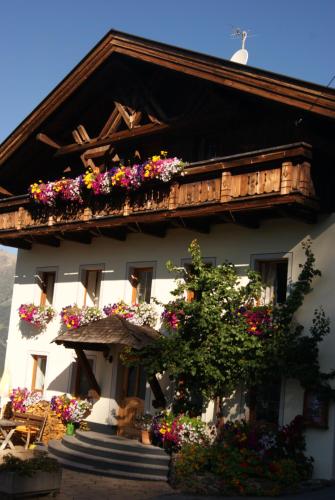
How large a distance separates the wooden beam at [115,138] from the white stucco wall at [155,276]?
101 inches

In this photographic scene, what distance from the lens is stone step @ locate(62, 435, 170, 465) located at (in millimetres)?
14352

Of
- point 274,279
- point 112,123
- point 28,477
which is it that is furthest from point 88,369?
point 112,123

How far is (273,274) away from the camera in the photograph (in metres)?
15.5

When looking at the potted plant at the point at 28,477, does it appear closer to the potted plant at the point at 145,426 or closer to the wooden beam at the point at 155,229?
the potted plant at the point at 145,426

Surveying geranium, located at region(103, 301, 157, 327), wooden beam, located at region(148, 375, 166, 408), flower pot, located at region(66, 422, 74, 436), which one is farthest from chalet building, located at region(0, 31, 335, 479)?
flower pot, located at region(66, 422, 74, 436)

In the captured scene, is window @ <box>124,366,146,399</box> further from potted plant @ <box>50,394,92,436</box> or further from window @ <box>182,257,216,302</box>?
window @ <box>182,257,216,302</box>

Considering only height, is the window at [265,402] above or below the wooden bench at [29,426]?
above

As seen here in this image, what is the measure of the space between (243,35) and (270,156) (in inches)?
250

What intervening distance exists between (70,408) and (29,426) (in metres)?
1.13

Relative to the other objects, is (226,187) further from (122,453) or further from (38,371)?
(38,371)

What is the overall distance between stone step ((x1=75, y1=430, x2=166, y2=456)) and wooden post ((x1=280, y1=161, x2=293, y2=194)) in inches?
235

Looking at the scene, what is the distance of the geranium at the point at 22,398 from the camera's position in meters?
19.1

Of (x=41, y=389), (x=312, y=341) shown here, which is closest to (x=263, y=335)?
(x=312, y=341)

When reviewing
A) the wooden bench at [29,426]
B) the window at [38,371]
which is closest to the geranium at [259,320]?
the wooden bench at [29,426]
